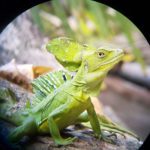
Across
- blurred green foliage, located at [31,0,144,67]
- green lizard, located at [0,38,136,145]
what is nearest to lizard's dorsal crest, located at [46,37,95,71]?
green lizard, located at [0,38,136,145]

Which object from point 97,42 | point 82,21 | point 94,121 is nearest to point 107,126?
point 94,121

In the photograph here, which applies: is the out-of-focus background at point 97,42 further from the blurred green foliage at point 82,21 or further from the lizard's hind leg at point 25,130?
the lizard's hind leg at point 25,130

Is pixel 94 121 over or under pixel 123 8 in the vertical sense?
under

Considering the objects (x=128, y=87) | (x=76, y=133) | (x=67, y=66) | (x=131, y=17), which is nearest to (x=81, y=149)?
(x=76, y=133)

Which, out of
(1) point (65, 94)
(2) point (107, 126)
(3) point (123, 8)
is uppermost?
(3) point (123, 8)

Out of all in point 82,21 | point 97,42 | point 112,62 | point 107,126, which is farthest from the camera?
point 82,21

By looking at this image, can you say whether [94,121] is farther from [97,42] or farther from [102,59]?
[97,42]

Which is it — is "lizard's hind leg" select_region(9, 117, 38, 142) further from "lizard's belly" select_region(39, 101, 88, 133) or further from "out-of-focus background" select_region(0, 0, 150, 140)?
"out-of-focus background" select_region(0, 0, 150, 140)
